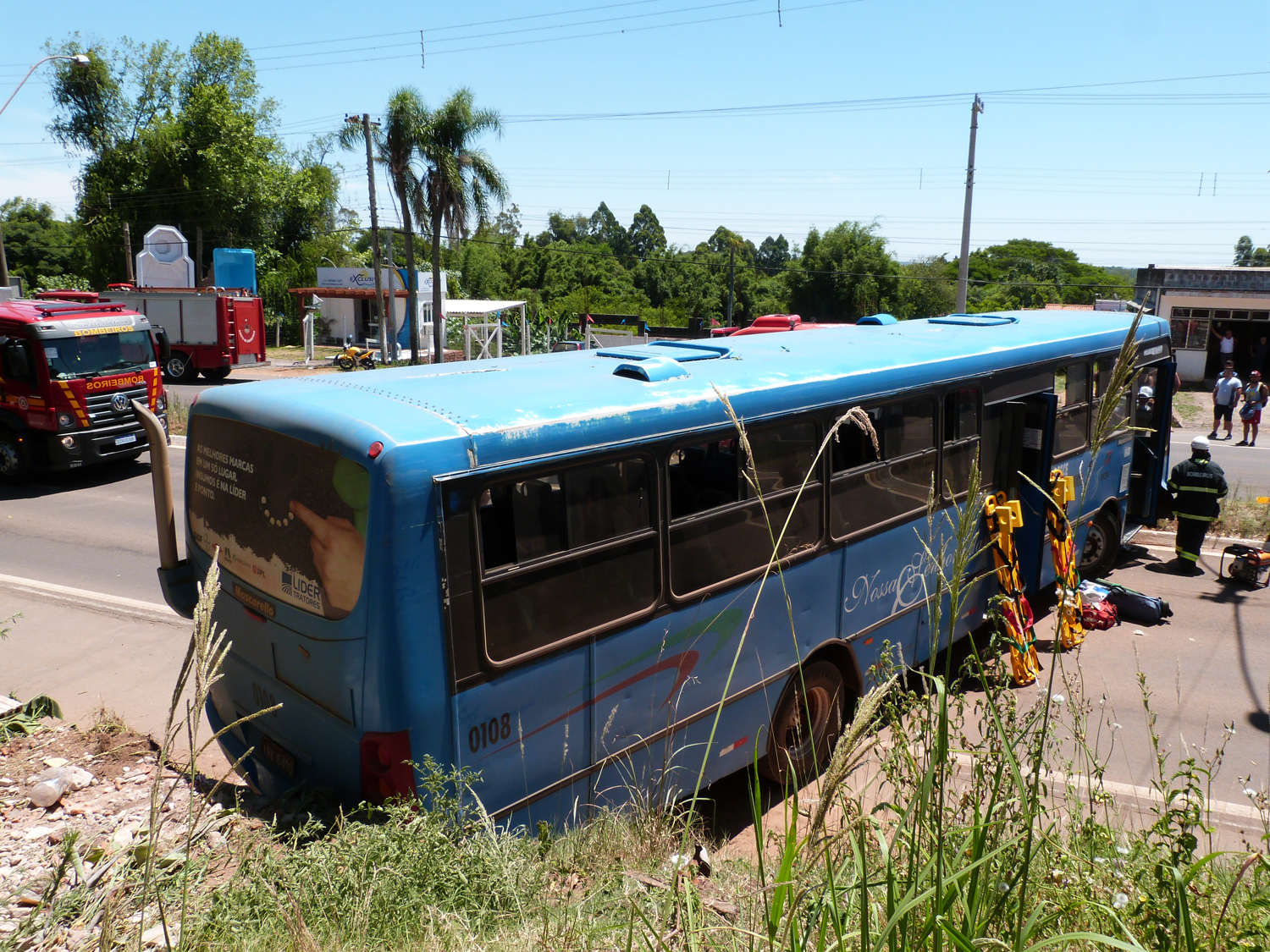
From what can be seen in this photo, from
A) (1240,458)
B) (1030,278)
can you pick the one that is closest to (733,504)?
(1240,458)

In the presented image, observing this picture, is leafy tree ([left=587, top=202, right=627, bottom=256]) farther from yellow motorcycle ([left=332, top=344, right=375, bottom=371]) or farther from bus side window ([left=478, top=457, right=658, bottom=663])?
bus side window ([left=478, top=457, right=658, bottom=663])

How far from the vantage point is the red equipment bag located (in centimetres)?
830

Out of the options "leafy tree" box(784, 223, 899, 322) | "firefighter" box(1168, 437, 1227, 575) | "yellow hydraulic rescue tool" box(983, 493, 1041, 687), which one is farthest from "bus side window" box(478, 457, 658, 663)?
"leafy tree" box(784, 223, 899, 322)

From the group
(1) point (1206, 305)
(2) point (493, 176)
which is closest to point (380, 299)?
(2) point (493, 176)

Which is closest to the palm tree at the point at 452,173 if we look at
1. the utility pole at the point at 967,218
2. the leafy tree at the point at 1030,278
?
the utility pole at the point at 967,218

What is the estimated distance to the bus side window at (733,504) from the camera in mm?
4855

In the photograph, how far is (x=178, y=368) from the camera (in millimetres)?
30172

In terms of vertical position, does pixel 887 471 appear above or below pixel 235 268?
below

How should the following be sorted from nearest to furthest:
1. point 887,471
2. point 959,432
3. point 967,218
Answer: point 887,471 < point 959,432 < point 967,218

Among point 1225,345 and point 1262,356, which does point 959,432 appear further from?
point 1262,356

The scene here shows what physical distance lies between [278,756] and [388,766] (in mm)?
1030

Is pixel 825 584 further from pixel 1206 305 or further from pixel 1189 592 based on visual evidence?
pixel 1206 305

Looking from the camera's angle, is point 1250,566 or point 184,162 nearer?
point 1250,566

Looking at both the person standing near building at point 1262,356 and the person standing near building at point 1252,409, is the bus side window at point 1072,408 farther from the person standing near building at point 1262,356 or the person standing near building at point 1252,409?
the person standing near building at point 1262,356
